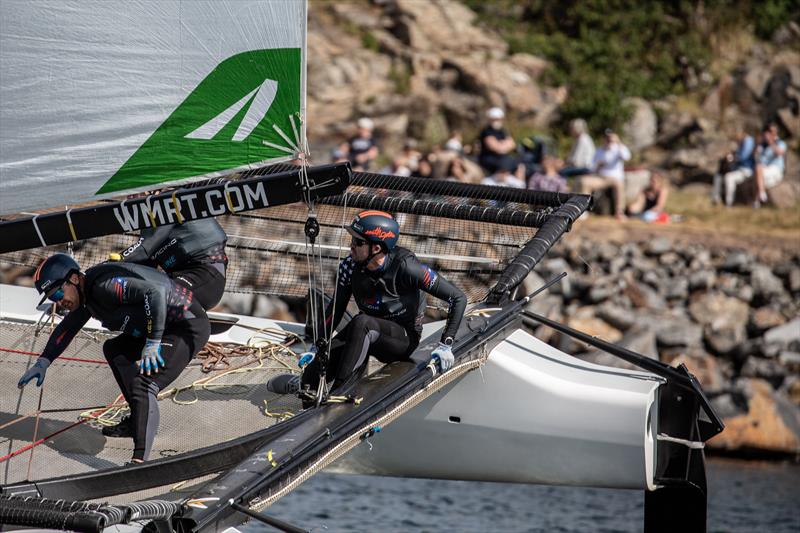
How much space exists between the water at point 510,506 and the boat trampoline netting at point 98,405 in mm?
1855

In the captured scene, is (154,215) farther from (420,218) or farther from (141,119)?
(420,218)

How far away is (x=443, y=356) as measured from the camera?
6.71 m

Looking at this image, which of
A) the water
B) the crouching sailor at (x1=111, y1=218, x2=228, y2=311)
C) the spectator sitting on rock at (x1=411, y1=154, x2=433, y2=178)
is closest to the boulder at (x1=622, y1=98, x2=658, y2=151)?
the spectator sitting on rock at (x1=411, y1=154, x2=433, y2=178)

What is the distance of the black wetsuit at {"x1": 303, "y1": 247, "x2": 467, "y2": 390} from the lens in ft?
21.9

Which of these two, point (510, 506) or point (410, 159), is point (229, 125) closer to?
point (510, 506)

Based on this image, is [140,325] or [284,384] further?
[284,384]

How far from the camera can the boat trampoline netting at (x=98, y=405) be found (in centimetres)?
674

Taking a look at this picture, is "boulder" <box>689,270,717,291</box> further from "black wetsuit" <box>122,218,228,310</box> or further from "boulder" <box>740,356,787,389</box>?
"black wetsuit" <box>122,218,228,310</box>

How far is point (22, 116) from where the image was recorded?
6121mm

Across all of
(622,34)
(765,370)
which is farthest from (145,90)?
(622,34)

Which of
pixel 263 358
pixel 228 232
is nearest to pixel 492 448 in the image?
pixel 263 358

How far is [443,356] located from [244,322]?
2.32 m

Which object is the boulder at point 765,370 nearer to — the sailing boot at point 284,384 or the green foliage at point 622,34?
the sailing boot at point 284,384

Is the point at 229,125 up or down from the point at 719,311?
up
